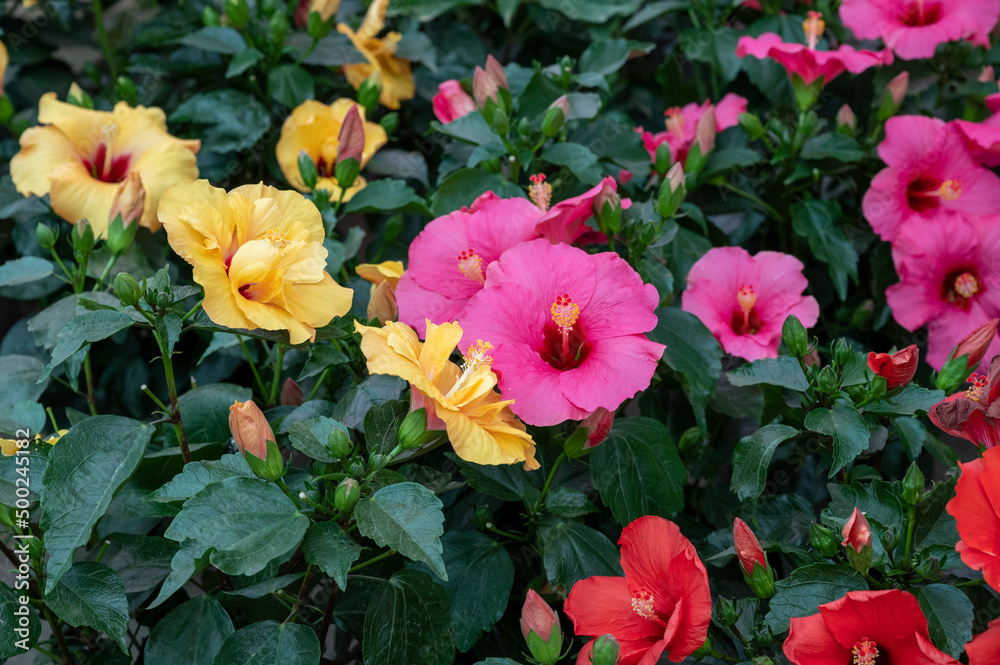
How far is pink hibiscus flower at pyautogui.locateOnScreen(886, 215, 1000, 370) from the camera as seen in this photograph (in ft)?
4.63

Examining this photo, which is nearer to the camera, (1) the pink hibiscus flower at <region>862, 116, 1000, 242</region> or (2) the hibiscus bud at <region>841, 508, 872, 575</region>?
(2) the hibiscus bud at <region>841, 508, 872, 575</region>

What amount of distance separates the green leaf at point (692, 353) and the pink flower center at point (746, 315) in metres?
0.12

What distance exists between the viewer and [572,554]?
1.05m

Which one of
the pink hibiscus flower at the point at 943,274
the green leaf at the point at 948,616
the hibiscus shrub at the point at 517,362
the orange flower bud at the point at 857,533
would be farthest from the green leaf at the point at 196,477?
the pink hibiscus flower at the point at 943,274

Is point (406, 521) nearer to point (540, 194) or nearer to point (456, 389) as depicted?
point (456, 389)

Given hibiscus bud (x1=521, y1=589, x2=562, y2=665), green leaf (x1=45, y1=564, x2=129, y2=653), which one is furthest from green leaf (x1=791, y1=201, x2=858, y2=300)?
green leaf (x1=45, y1=564, x2=129, y2=653)

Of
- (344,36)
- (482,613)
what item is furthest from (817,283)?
(344,36)

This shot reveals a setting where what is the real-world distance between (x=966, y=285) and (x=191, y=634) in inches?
52.9

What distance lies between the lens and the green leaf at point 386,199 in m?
1.37

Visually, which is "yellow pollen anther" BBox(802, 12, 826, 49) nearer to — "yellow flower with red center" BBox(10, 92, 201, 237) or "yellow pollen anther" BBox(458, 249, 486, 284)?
"yellow pollen anther" BBox(458, 249, 486, 284)

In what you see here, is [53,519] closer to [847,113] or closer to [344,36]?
[344,36]

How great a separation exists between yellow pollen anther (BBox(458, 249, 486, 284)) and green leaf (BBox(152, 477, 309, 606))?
0.38 meters

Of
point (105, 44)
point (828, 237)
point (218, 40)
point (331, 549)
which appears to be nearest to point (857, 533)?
point (331, 549)

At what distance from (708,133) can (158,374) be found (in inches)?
48.1
